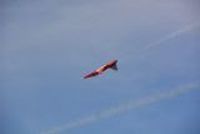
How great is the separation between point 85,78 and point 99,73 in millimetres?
310

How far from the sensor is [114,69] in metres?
27.3

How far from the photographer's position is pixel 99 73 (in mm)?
27391

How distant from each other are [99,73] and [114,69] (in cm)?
33

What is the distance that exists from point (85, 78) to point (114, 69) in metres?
0.64

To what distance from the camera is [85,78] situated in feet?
90.0
